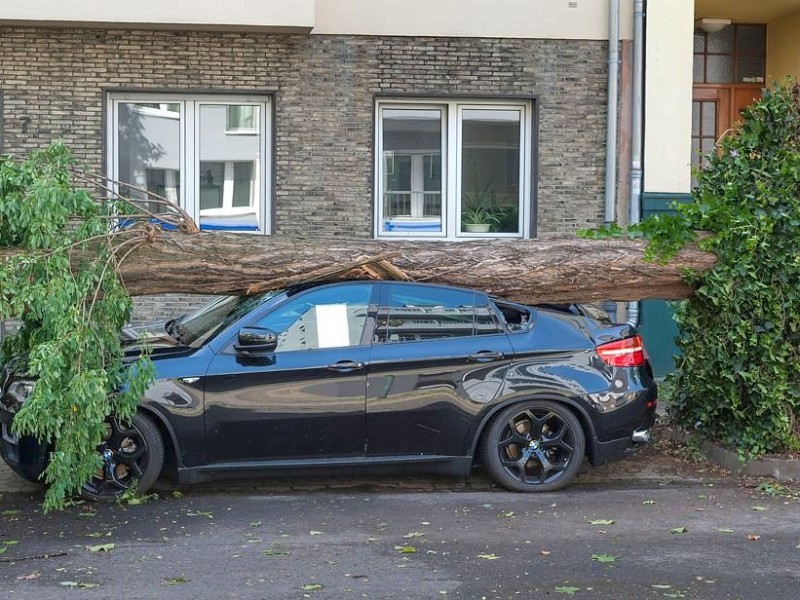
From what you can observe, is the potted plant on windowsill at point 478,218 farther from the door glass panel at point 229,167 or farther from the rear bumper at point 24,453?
the rear bumper at point 24,453

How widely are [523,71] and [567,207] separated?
1.78 meters

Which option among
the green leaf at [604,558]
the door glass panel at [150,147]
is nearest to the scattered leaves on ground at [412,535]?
the green leaf at [604,558]

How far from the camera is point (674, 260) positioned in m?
9.20

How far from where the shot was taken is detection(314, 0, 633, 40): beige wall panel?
14531mm

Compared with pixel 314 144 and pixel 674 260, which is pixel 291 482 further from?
pixel 314 144

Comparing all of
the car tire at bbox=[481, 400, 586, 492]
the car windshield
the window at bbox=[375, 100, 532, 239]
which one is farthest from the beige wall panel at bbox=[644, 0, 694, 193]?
the car windshield

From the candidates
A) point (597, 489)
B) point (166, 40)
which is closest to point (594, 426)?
point (597, 489)

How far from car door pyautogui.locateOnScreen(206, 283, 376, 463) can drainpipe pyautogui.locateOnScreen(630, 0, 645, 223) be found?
7.33 m

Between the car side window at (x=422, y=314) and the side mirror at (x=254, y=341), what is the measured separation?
75 centimetres

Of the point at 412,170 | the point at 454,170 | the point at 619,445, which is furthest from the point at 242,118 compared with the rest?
the point at 619,445

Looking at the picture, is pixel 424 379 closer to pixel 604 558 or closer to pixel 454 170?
pixel 604 558

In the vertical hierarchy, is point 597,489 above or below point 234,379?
below

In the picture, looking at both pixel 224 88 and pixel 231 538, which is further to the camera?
pixel 224 88

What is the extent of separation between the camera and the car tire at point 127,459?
7946 millimetres
